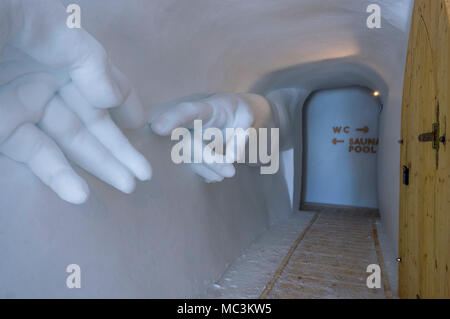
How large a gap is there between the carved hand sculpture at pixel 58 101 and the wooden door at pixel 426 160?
126cm

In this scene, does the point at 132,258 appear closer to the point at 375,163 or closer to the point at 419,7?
the point at 419,7

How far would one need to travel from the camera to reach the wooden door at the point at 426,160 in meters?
1.26

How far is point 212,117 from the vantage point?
212 cm

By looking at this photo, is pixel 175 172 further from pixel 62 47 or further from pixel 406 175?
pixel 406 175

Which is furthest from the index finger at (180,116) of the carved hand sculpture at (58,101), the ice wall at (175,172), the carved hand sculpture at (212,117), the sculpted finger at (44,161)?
the sculpted finger at (44,161)

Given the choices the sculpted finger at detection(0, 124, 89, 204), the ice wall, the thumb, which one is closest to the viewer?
the thumb

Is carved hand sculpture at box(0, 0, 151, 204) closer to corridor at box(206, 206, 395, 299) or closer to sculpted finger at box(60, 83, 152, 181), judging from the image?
sculpted finger at box(60, 83, 152, 181)

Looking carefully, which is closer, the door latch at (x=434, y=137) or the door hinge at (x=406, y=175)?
the door latch at (x=434, y=137)

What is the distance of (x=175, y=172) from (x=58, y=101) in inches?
39.6

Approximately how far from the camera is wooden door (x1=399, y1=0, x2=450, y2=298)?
1.26 metres

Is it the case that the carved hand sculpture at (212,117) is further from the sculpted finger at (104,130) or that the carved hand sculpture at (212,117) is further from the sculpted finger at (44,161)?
the sculpted finger at (44,161)

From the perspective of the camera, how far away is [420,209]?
172cm

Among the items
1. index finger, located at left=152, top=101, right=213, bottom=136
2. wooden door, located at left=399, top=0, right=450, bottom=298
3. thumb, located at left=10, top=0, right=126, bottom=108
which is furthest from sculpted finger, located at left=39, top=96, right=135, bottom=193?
wooden door, located at left=399, top=0, right=450, bottom=298

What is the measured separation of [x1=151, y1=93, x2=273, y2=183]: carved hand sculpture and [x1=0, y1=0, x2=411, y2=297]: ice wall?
155mm
